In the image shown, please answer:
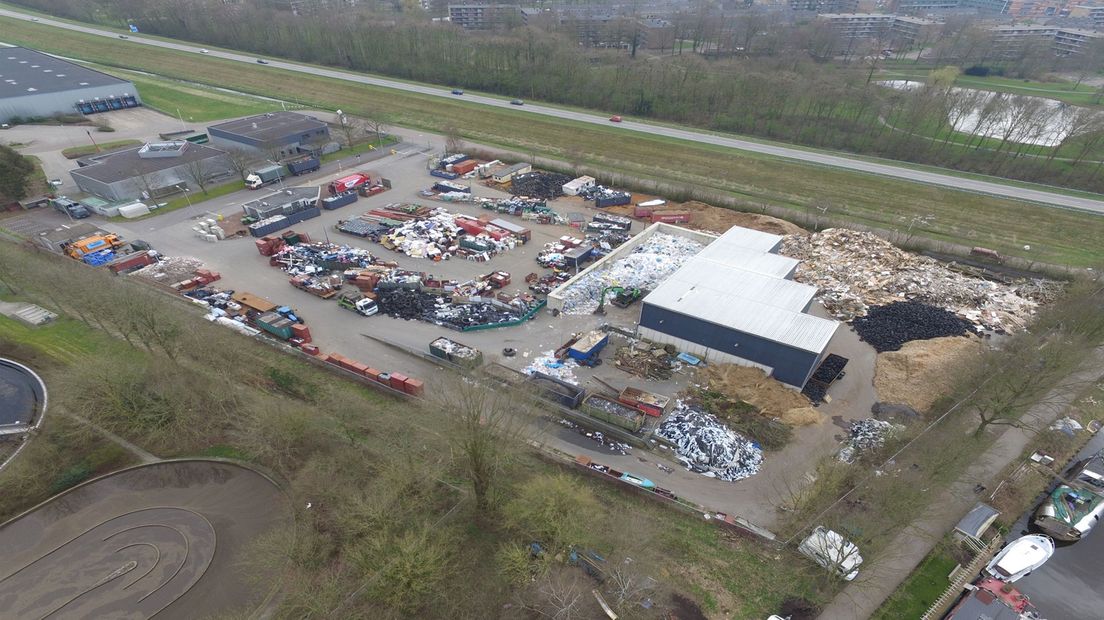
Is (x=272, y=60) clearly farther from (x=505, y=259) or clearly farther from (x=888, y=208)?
(x=888, y=208)

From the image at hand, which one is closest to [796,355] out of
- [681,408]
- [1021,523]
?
[681,408]

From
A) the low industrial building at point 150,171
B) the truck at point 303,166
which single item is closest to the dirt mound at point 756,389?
the truck at point 303,166

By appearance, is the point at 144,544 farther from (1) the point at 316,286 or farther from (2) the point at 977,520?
(2) the point at 977,520

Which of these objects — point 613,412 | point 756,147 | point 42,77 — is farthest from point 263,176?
point 756,147

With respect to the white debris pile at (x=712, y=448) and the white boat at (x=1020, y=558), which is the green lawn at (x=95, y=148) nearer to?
the white debris pile at (x=712, y=448)

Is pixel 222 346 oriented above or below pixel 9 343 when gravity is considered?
above
